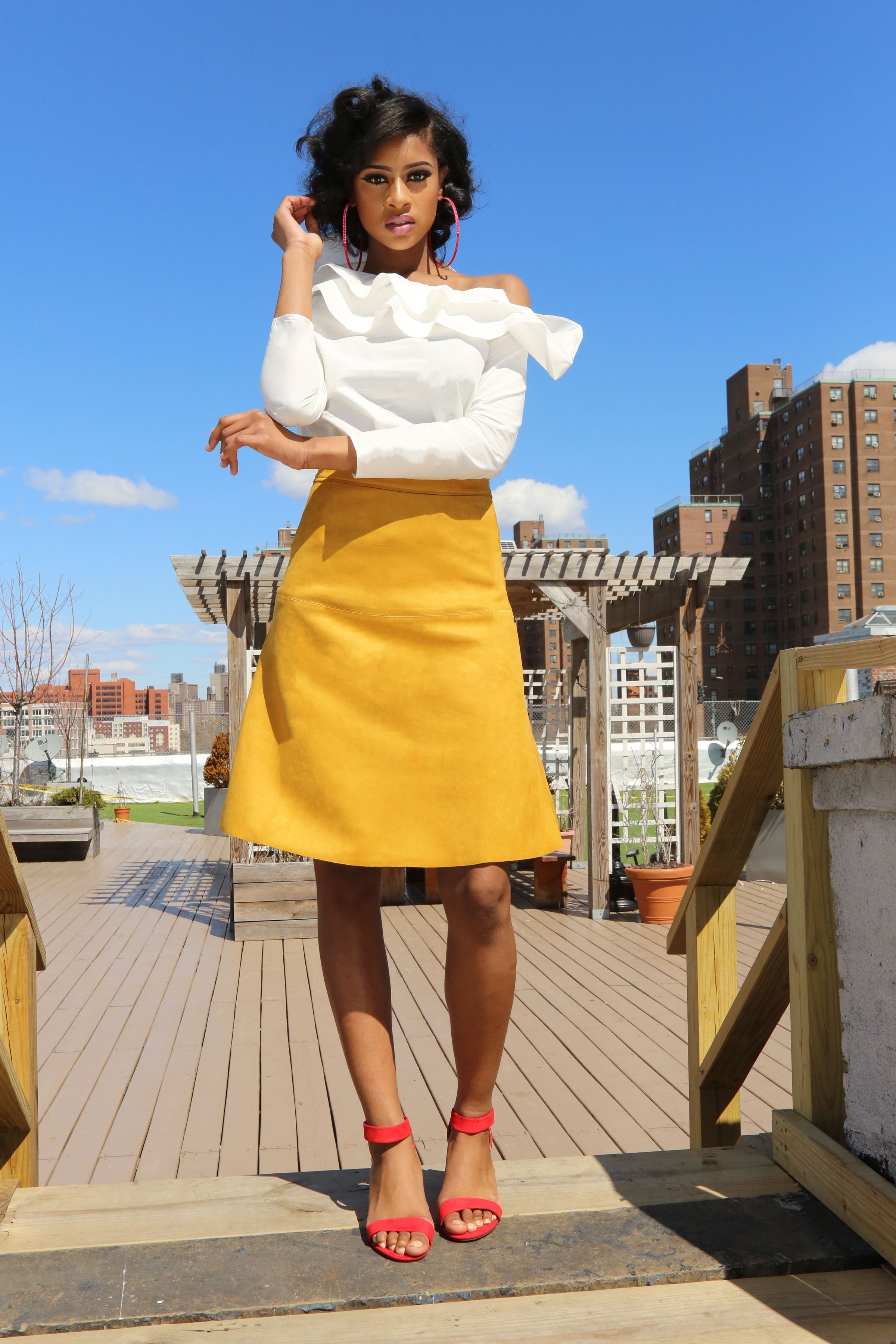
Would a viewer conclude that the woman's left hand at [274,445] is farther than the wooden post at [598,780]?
No

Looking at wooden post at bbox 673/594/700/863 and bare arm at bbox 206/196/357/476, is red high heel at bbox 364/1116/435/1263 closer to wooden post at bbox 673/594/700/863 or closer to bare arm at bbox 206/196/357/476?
bare arm at bbox 206/196/357/476

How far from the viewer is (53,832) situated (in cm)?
1001

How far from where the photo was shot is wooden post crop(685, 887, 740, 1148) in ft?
6.31

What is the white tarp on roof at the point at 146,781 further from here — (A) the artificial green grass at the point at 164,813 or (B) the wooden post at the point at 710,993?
(B) the wooden post at the point at 710,993

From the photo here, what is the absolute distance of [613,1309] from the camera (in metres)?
1.20

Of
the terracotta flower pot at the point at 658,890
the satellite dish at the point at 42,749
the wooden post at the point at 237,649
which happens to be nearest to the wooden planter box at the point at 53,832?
the satellite dish at the point at 42,749

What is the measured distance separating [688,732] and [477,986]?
5.28 m

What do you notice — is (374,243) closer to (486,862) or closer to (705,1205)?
(486,862)

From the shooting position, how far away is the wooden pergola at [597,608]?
6.41 meters

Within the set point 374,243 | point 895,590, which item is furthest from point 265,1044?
point 895,590

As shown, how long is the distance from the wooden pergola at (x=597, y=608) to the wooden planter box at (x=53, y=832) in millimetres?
4106

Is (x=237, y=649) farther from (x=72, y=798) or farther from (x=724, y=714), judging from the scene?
(x=724, y=714)

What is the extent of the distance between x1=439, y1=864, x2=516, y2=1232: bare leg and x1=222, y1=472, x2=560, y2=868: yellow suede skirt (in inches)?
2.4

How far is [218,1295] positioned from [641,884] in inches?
210
